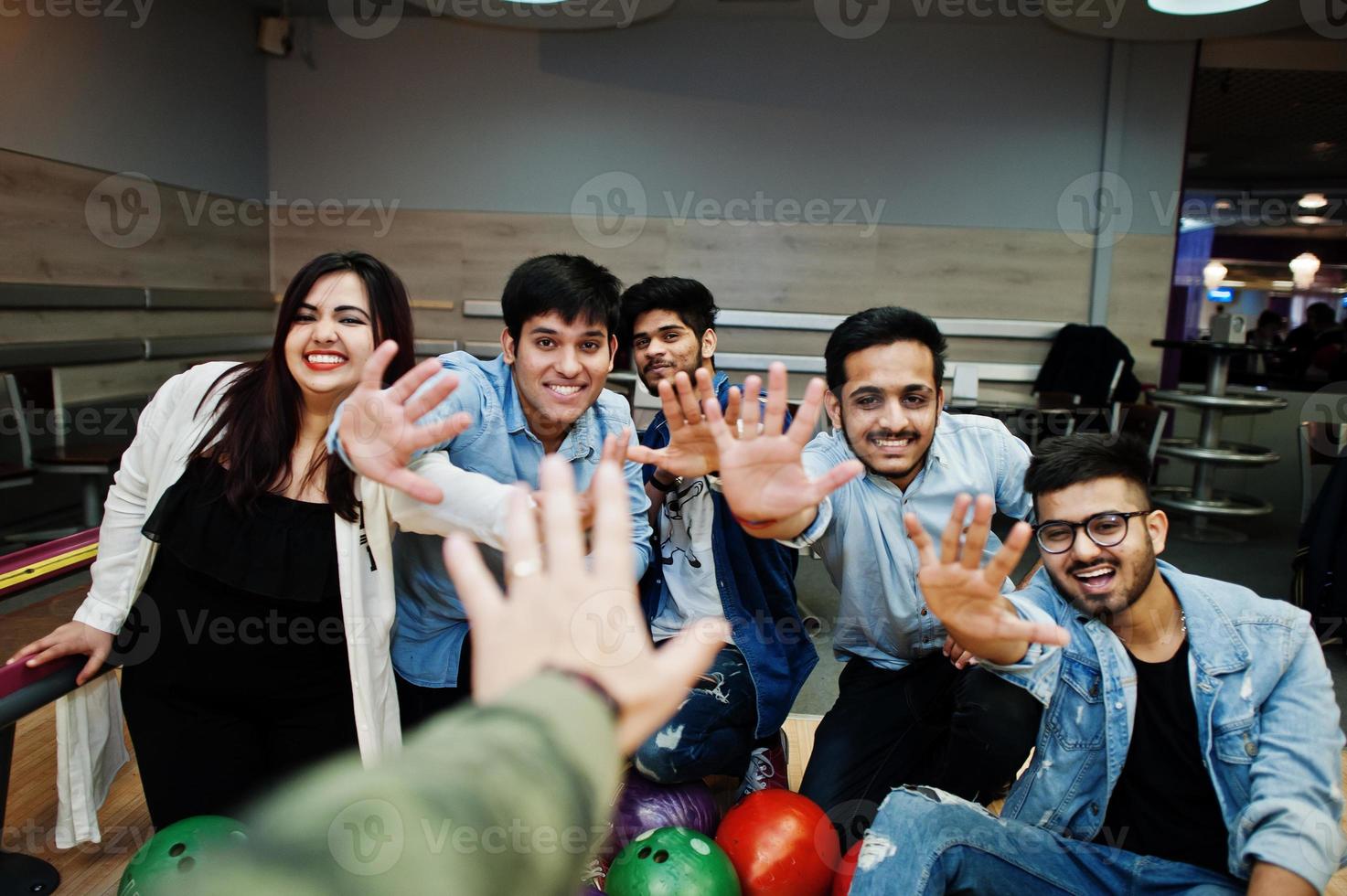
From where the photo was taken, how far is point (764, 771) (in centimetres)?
221

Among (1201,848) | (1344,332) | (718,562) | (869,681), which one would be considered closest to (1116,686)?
(1201,848)

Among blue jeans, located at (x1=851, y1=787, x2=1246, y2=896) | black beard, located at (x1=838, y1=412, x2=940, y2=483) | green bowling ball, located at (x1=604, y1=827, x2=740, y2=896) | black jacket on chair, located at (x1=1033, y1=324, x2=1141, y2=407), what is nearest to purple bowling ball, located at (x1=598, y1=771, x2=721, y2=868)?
green bowling ball, located at (x1=604, y1=827, x2=740, y2=896)

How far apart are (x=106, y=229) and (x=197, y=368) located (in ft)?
11.5

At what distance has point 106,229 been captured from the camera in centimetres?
464

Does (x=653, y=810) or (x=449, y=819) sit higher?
(x=449, y=819)

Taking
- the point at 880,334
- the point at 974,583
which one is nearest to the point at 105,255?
the point at 880,334

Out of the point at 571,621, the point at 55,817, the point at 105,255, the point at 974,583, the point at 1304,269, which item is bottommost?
the point at 55,817

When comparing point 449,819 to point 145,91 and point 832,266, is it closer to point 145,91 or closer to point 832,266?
point 145,91

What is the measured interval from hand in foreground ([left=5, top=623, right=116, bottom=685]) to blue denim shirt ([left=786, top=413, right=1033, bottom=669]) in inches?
54.8

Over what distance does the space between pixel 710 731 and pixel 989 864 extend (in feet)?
2.52

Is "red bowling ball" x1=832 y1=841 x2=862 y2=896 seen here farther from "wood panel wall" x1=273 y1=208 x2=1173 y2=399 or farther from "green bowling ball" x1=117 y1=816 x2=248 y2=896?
"wood panel wall" x1=273 y1=208 x2=1173 y2=399

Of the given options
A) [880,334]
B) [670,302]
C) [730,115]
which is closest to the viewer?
[880,334]

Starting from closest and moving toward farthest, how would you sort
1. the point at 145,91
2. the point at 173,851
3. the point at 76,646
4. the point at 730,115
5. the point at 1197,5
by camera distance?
the point at 173,851
the point at 76,646
the point at 1197,5
the point at 145,91
the point at 730,115

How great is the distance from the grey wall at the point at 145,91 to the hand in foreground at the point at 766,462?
4.18 meters
